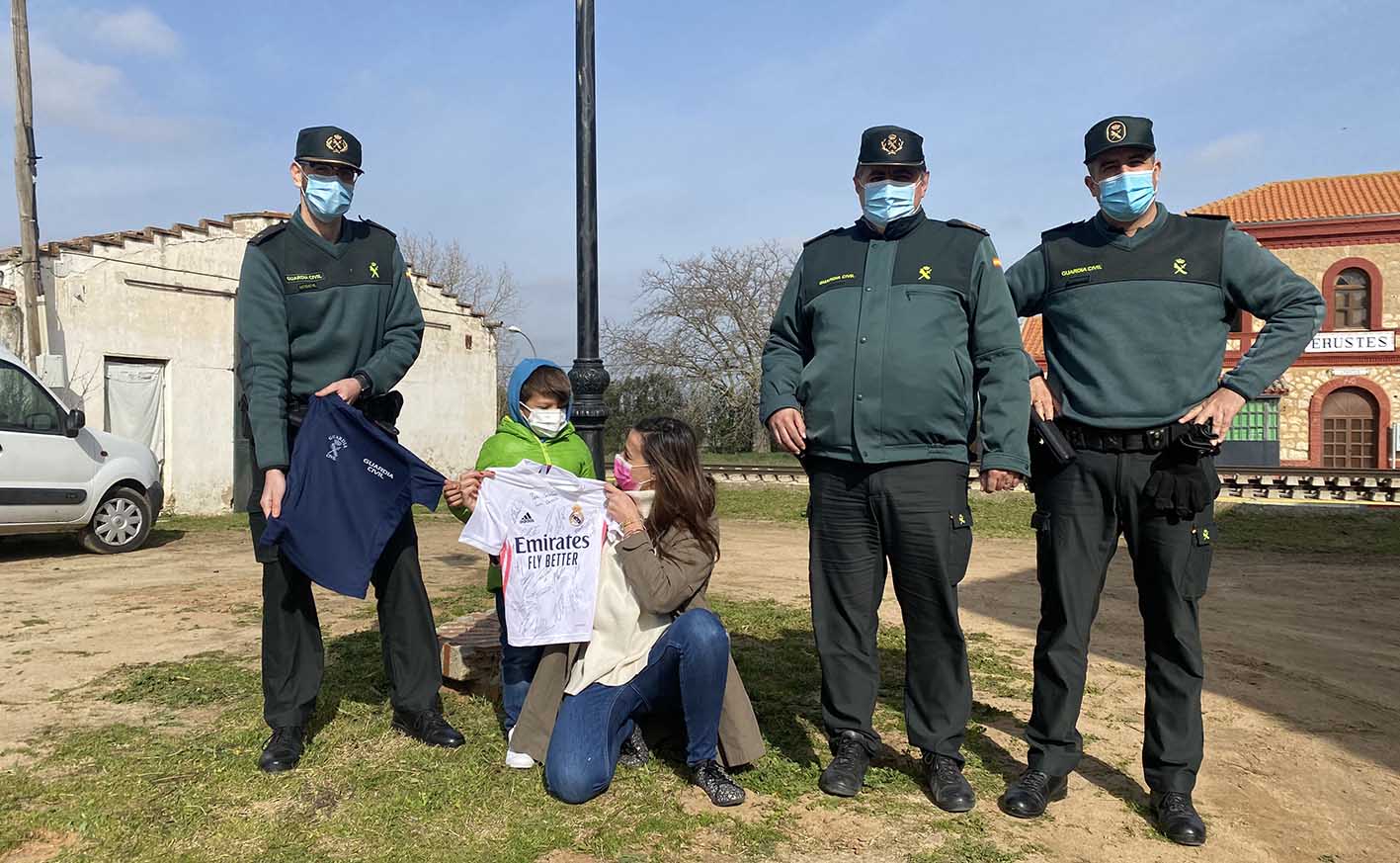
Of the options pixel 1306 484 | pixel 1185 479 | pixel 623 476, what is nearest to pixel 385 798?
pixel 623 476

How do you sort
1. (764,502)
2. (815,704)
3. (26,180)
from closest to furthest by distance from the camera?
(815,704), (26,180), (764,502)

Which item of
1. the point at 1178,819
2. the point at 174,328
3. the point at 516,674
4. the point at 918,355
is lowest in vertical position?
the point at 1178,819

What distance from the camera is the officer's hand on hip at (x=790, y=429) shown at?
3.68 metres

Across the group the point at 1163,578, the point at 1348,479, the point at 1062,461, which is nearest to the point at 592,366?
the point at 1062,461

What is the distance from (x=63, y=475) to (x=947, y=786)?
31.4 feet

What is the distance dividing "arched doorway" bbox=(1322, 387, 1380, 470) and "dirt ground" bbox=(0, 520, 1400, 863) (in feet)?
66.5

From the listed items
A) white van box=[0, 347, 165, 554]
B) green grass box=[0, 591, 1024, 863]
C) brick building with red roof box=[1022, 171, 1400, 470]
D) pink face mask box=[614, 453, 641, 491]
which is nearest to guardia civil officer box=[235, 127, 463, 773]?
green grass box=[0, 591, 1024, 863]

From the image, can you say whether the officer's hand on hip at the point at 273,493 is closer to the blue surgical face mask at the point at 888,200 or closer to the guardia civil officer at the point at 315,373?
the guardia civil officer at the point at 315,373

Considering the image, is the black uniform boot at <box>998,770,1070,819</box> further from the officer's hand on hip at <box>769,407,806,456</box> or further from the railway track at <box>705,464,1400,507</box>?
the railway track at <box>705,464,1400,507</box>

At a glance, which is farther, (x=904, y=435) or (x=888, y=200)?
(x=888, y=200)

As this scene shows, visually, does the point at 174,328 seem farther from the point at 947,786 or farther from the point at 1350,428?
the point at 1350,428

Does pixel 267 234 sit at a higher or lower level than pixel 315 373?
higher

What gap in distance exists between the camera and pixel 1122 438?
3391 millimetres

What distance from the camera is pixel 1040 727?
3.51 meters
